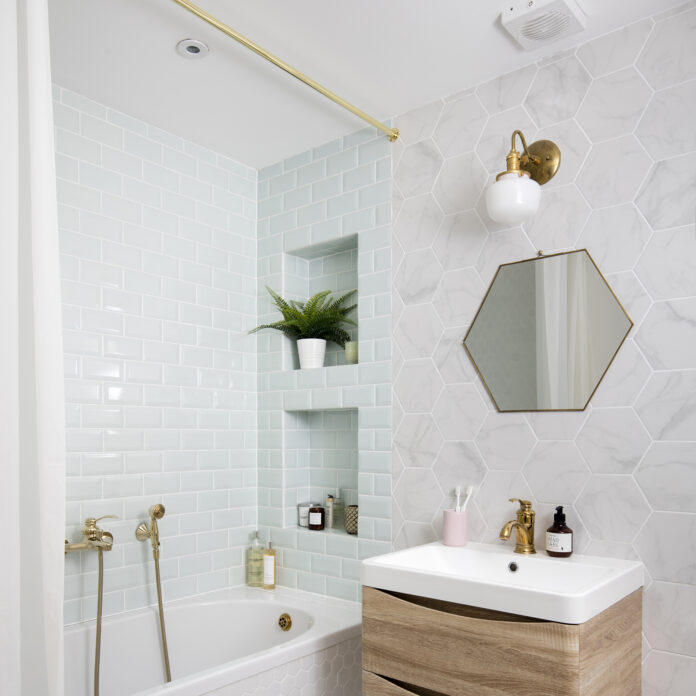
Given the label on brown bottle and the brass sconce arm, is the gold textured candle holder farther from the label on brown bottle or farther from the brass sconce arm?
the brass sconce arm

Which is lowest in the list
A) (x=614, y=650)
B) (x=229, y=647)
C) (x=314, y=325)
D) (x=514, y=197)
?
(x=229, y=647)

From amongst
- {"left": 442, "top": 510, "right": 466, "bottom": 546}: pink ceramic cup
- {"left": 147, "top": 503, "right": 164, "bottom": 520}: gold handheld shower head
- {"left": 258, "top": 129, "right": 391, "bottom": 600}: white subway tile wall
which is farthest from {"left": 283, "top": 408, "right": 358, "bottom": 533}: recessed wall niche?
{"left": 442, "top": 510, "right": 466, "bottom": 546}: pink ceramic cup

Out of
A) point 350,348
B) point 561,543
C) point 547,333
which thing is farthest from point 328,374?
point 561,543

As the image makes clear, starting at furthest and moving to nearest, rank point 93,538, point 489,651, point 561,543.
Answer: point 93,538 < point 561,543 < point 489,651

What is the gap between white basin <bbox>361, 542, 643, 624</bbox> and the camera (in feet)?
5.57

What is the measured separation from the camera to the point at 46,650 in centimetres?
131

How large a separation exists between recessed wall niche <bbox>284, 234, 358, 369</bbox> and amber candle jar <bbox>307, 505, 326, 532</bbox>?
680 millimetres

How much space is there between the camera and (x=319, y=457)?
3229mm

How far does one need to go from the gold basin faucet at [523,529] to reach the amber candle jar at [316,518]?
0.99m

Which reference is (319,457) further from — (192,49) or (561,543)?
(192,49)

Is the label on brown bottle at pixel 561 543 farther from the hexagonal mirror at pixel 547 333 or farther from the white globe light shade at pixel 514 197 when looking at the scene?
the white globe light shade at pixel 514 197

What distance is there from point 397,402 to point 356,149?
3.70ft

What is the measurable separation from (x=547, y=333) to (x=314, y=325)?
113cm

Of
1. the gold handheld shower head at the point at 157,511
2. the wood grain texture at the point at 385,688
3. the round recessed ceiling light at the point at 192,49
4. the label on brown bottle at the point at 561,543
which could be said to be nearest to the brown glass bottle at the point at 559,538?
the label on brown bottle at the point at 561,543
